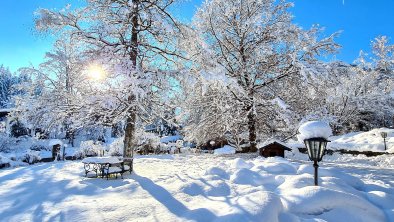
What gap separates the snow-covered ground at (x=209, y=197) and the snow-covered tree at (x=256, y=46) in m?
6.12

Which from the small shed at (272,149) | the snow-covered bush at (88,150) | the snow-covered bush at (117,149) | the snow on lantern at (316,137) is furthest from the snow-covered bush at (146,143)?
the snow on lantern at (316,137)

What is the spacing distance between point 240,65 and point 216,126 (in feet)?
11.0

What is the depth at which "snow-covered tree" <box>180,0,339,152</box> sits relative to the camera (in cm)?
1388

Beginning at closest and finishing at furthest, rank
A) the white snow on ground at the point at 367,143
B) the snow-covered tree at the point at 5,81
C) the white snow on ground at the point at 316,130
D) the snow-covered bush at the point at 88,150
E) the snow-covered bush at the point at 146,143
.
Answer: the white snow on ground at the point at 316,130 → the snow-covered bush at the point at 88,150 → the white snow on ground at the point at 367,143 → the snow-covered bush at the point at 146,143 → the snow-covered tree at the point at 5,81

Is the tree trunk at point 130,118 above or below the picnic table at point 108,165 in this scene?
above

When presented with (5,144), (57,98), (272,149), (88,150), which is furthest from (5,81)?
(272,149)

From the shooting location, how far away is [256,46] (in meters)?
14.5

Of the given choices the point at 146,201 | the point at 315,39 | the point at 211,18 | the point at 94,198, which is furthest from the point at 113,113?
the point at 315,39

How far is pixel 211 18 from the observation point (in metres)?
15.1

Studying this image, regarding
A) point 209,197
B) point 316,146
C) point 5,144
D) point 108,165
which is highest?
point 316,146

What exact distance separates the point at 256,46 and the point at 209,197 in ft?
34.0

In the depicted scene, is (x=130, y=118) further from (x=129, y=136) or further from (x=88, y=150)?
(x=88, y=150)

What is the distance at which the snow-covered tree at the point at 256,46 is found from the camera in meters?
13.9

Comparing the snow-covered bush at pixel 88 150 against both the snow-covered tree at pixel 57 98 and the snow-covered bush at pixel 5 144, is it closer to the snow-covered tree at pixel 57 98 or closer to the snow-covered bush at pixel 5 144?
the snow-covered bush at pixel 5 144
